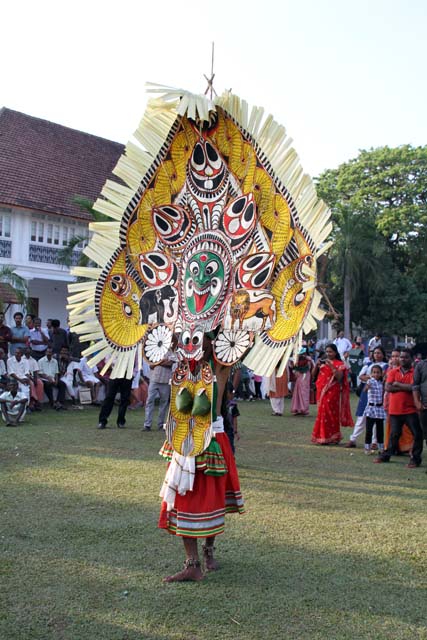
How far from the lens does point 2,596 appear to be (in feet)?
13.4

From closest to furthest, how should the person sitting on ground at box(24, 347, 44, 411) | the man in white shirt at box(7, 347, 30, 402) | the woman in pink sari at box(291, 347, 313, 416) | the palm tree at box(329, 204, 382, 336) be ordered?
1. the man in white shirt at box(7, 347, 30, 402)
2. the person sitting on ground at box(24, 347, 44, 411)
3. the woman in pink sari at box(291, 347, 313, 416)
4. the palm tree at box(329, 204, 382, 336)

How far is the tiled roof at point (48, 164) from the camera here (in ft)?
78.9

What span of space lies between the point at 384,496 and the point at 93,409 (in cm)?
828

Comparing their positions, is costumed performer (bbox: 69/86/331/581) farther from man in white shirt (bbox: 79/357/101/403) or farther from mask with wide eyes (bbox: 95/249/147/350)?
man in white shirt (bbox: 79/357/101/403)

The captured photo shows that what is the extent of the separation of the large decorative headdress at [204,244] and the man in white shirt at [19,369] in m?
8.52

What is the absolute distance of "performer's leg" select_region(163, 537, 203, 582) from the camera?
4438mm

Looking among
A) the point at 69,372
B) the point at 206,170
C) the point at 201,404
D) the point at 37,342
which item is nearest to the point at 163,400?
the point at 69,372

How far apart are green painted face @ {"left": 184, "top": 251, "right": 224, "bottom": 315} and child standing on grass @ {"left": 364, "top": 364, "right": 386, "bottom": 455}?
6.27 metres

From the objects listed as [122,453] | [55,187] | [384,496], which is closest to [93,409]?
[122,453]

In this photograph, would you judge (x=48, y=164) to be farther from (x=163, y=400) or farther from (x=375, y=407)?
(x=375, y=407)

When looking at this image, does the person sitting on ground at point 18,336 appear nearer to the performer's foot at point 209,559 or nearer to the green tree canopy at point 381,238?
the performer's foot at point 209,559

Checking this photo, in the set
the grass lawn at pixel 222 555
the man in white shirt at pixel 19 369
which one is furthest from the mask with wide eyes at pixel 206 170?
the man in white shirt at pixel 19 369

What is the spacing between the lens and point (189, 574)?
14.6 ft

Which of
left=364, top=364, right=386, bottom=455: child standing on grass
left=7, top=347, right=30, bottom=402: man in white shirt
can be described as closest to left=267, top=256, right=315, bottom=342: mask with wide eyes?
left=364, top=364, right=386, bottom=455: child standing on grass
